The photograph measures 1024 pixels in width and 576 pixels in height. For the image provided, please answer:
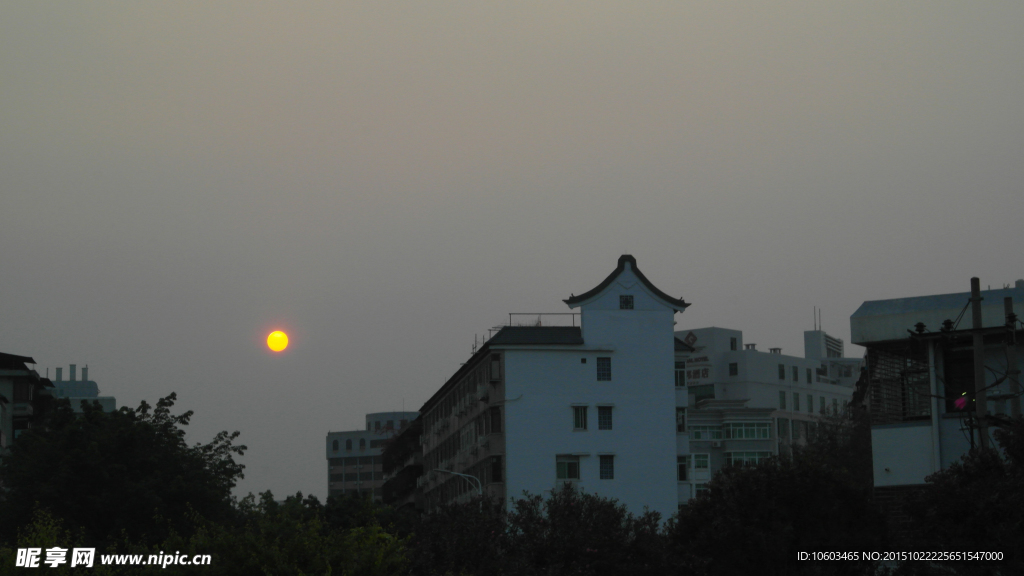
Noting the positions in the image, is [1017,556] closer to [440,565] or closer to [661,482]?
[440,565]

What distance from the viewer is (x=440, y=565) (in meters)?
38.1

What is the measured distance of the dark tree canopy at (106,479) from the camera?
47.1 metres

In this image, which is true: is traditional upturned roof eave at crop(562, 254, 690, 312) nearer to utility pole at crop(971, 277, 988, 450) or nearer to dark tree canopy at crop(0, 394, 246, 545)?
dark tree canopy at crop(0, 394, 246, 545)

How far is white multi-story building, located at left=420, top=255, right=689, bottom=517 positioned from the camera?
70.6 m

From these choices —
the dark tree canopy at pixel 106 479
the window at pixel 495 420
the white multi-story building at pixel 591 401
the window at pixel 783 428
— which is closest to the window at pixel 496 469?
the white multi-story building at pixel 591 401

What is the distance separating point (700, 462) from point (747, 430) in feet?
29.3

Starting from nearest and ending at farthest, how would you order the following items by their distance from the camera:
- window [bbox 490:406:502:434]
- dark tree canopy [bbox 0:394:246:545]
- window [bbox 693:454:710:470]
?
dark tree canopy [bbox 0:394:246:545]
window [bbox 490:406:502:434]
window [bbox 693:454:710:470]

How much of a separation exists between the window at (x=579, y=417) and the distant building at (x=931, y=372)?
106ft

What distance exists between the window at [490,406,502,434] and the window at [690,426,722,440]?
1521 inches

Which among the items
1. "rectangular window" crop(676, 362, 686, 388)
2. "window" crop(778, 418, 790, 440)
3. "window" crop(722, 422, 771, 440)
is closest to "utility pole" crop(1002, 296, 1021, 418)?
"rectangular window" crop(676, 362, 686, 388)

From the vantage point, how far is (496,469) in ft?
234

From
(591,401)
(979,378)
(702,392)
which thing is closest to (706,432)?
(702,392)

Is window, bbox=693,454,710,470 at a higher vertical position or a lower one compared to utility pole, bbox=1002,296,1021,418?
higher

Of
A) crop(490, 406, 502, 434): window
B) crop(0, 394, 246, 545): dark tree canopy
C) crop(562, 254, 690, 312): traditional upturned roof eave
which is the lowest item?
crop(0, 394, 246, 545): dark tree canopy
